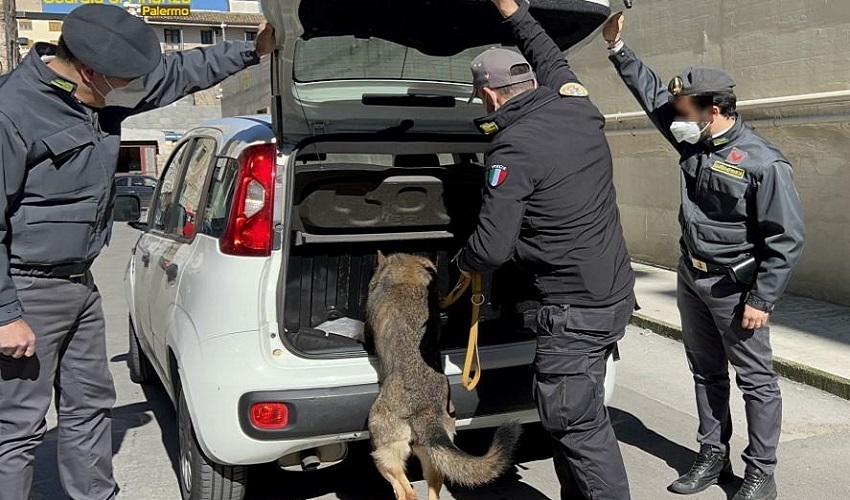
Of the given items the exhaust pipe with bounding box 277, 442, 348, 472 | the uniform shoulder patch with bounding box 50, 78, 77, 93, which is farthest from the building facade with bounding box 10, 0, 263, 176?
the uniform shoulder patch with bounding box 50, 78, 77, 93

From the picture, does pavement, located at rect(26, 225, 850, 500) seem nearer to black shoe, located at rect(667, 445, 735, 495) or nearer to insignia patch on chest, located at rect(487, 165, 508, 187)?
black shoe, located at rect(667, 445, 735, 495)

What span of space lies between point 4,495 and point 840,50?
24.4 ft

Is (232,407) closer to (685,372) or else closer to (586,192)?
(586,192)

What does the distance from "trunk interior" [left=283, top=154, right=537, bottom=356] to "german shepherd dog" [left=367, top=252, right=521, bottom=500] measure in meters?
0.41

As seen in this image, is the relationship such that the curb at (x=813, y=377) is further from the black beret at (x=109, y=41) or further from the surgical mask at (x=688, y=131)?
the black beret at (x=109, y=41)

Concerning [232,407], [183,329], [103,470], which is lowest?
[103,470]

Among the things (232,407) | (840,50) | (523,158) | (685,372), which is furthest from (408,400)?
(840,50)

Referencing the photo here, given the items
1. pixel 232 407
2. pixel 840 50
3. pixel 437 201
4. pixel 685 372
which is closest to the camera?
pixel 232 407

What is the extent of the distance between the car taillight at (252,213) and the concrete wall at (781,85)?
5.86 metres

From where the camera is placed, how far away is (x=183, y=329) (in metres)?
3.47

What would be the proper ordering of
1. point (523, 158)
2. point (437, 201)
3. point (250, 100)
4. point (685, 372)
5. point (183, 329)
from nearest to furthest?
point (523, 158)
point (183, 329)
point (437, 201)
point (685, 372)
point (250, 100)

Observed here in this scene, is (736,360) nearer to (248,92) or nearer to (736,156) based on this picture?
(736,156)

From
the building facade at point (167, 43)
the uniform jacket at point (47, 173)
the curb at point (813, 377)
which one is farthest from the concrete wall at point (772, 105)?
the building facade at point (167, 43)

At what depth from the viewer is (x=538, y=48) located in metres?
3.31
